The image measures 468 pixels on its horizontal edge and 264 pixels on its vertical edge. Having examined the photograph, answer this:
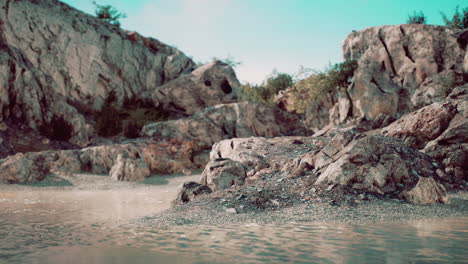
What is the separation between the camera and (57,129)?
51.5 feet

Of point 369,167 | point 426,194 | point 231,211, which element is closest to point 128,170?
point 231,211

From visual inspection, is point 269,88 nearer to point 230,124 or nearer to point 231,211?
point 230,124

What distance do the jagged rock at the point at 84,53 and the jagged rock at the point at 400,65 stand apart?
15364 mm

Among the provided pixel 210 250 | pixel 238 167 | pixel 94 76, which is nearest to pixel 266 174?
pixel 238 167

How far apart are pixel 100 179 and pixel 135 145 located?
2.65 metres

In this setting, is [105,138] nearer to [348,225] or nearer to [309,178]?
[309,178]

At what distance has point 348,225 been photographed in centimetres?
455

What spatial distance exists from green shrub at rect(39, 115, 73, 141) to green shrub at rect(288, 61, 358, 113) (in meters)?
12.5

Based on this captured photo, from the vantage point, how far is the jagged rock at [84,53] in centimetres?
2083

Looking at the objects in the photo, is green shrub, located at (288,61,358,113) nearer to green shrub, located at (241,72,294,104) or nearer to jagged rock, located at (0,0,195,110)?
green shrub, located at (241,72,294,104)

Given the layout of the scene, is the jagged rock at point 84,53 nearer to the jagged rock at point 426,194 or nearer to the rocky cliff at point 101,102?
the rocky cliff at point 101,102

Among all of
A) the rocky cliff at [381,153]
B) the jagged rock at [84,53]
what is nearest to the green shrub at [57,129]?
the jagged rock at [84,53]

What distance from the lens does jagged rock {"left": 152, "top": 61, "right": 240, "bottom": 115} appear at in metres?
23.5

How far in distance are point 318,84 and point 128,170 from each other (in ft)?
37.8
